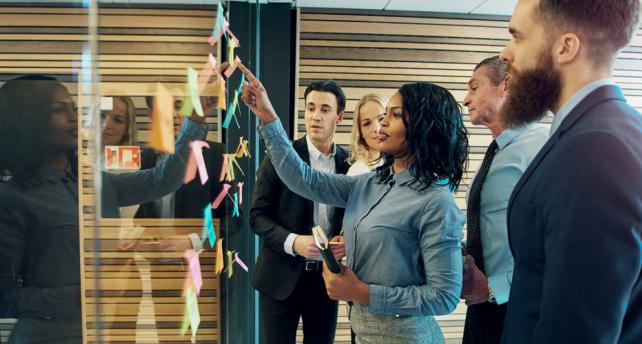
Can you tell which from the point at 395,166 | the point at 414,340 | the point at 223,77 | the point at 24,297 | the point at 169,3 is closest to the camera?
the point at 24,297

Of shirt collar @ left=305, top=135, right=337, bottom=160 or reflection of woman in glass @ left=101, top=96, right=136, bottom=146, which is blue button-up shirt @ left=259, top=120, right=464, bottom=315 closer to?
shirt collar @ left=305, top=135, right=337, bottom=160

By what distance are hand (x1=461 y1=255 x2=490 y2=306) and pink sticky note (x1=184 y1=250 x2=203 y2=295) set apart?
114 cm

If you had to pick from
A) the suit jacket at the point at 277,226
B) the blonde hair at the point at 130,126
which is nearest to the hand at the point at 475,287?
the suit jacket at the point at 277,226

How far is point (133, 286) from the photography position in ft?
1.76

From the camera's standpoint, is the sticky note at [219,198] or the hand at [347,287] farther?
the hand at [347,287]

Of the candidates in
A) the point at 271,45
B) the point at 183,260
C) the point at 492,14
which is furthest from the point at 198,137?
the point at 492,14

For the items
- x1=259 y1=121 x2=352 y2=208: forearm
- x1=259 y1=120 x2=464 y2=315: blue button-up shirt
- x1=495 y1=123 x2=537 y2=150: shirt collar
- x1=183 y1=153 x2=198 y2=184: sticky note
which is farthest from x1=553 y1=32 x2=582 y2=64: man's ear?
x1=259 y1=121 x2=352 y2=208: forearm

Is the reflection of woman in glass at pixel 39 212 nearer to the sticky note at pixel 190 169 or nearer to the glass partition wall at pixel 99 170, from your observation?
the glass partition wall at pixel 99 170

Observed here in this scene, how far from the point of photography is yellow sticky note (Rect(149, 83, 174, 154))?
59 centimetres

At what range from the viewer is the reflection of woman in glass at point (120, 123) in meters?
0.46

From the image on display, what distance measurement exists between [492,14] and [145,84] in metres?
4.98

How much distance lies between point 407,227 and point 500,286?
492 mm

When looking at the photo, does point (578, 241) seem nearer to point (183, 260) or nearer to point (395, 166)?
point (183, 260)

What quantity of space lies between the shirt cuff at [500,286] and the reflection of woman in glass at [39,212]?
166 centimetres
